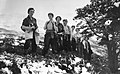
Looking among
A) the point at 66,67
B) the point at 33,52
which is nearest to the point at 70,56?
the point at 66,67

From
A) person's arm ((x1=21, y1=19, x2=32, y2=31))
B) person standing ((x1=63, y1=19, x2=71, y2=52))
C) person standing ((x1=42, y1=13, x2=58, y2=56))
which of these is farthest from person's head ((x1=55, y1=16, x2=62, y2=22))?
person's arm ((x1=21, y1=19, x2=32, y2=31))

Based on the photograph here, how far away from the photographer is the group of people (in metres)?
9.05

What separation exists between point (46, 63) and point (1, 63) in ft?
7.71

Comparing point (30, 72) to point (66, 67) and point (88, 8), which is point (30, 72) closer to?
point (66, 67)

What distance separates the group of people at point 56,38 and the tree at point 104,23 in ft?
7.84

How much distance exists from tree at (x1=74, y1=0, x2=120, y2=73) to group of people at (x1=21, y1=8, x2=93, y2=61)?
7.84 feet

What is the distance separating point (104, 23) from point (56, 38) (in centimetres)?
573

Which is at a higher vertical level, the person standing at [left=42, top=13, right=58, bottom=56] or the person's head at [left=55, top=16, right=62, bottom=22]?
the person's head at [left=55, top=16, right=62, bottom=22]

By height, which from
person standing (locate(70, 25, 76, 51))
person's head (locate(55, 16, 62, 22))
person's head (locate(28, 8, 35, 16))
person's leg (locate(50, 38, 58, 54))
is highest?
person's head (locate(55, 16, 62, 22))

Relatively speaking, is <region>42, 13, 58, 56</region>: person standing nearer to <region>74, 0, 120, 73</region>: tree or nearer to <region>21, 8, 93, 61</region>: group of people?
<region>21, 8, 93, 61</region>: group of people

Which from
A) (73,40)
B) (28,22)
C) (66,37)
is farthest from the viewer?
(73,40)

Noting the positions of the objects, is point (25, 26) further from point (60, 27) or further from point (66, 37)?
point (66, 37)

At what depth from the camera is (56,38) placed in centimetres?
1061

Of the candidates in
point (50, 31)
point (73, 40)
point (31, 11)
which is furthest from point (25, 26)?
point (73, 40)
